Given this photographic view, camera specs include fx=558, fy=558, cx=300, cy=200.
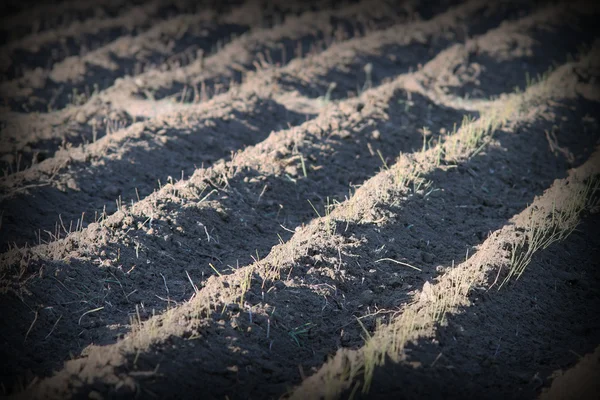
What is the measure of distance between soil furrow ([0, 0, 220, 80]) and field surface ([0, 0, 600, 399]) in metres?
0.06

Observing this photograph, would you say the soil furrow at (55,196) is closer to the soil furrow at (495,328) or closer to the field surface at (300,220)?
the field surface at (300,220)

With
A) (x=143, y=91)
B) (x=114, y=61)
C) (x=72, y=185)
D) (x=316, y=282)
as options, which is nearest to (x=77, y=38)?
(x=114, y=61)

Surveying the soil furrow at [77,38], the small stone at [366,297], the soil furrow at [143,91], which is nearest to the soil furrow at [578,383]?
the small stone at [366,297]

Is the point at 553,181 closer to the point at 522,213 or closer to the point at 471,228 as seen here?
the point at 522,213

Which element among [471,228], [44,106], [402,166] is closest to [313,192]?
[402,166]

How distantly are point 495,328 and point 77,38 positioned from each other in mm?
6975

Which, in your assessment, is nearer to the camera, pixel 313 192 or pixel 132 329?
pixel 132 329

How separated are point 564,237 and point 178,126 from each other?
3485mm

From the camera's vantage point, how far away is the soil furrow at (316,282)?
294 cm

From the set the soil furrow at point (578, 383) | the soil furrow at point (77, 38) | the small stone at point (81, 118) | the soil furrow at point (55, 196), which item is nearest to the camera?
the soil furrow at point (578, 383)

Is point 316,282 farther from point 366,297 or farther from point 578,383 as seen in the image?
point 578,383

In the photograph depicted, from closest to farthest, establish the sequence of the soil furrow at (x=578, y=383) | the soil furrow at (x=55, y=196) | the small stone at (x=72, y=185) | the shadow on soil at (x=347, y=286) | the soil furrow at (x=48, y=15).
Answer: the soil furrow at (x=578, y=383) < the shadow on soil at (x=347, y=286) < the soil furrow at (x=55, y=196) < the small stone at (x=72, y=185) < the soil furrow at (x=48, y=15)

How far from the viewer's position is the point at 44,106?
20.1 feet

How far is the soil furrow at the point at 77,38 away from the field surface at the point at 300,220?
0.06 metres
